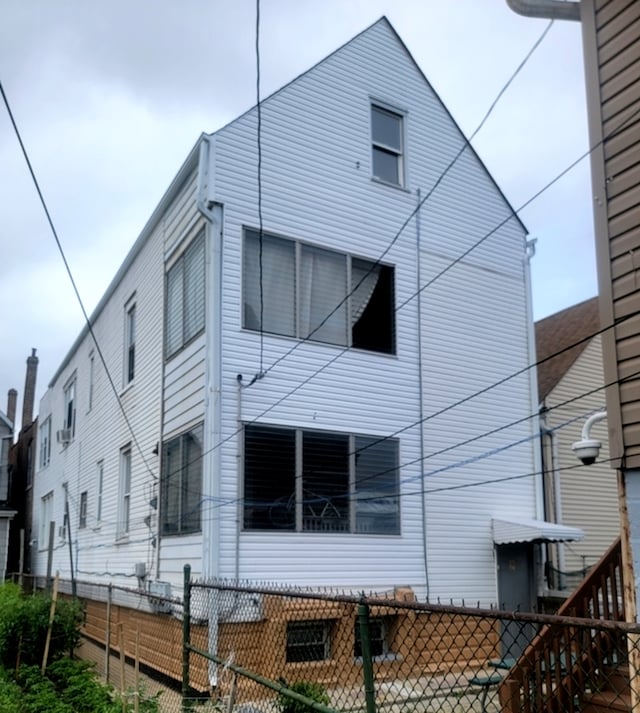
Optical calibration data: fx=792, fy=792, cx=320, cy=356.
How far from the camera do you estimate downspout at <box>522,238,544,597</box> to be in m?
12.7

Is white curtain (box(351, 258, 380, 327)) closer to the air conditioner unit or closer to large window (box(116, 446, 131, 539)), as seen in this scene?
large window (box(116, 446, 131, 539))

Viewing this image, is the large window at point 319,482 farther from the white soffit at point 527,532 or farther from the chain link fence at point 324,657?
the white soffit at point 527,532

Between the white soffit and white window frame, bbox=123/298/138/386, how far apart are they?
22.4 ft

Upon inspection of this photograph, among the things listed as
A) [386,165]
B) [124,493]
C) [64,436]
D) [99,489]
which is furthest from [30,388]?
[386,165]

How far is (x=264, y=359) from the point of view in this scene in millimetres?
10680

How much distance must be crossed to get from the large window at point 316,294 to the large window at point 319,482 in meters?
1.46

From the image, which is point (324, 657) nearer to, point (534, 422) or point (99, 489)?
point (534, 422)

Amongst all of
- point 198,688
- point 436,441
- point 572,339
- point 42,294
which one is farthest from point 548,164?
point 42,294

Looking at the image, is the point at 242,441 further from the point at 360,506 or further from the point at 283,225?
the point at 283,225

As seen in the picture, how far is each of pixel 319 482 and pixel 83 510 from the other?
907 cm

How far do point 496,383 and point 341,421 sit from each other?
3.04 meters

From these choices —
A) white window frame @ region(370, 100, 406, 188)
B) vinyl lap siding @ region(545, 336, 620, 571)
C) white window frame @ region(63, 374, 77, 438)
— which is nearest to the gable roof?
vinyl lap siding @ region(545, 336, 620, 571)

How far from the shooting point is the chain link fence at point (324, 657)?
5499mm

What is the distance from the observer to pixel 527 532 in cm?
1174
